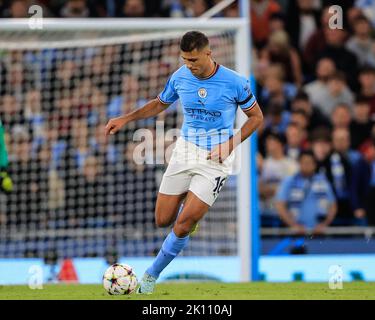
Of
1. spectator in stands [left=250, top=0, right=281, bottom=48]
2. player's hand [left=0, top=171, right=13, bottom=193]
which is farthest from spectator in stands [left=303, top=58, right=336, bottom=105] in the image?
player's hand [left=0, top=171, right=13, bottom=193]

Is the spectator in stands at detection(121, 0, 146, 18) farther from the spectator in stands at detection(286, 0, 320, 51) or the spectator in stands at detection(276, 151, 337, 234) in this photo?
the spectator in stands at detection(276, 151, 337, 234)

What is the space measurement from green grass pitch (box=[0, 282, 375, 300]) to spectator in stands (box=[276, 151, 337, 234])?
324 centimetres

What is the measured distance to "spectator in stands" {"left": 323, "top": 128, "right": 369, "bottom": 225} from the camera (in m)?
14.9

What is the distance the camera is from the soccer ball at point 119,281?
9.20m

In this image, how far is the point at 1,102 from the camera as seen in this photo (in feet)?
50.2

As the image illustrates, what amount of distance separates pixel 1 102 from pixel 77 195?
175 centimetres

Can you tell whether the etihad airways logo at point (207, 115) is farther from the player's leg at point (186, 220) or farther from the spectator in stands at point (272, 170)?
the spectator in stands at point (272, 170)

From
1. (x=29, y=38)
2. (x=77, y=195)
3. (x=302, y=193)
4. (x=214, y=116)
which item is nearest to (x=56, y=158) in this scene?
(x=77, y=195)

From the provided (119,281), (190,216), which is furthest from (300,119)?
(119,281)

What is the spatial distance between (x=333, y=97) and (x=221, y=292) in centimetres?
755

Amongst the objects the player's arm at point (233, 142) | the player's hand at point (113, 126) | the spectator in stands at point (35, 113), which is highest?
the spectator in stands at point (35, 113)

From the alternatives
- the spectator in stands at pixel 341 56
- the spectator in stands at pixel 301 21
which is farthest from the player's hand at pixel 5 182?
the spectator in stands at pixel 301 21

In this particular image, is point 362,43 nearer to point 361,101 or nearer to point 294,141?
point 361,101

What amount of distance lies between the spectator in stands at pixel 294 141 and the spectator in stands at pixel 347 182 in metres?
0.69
